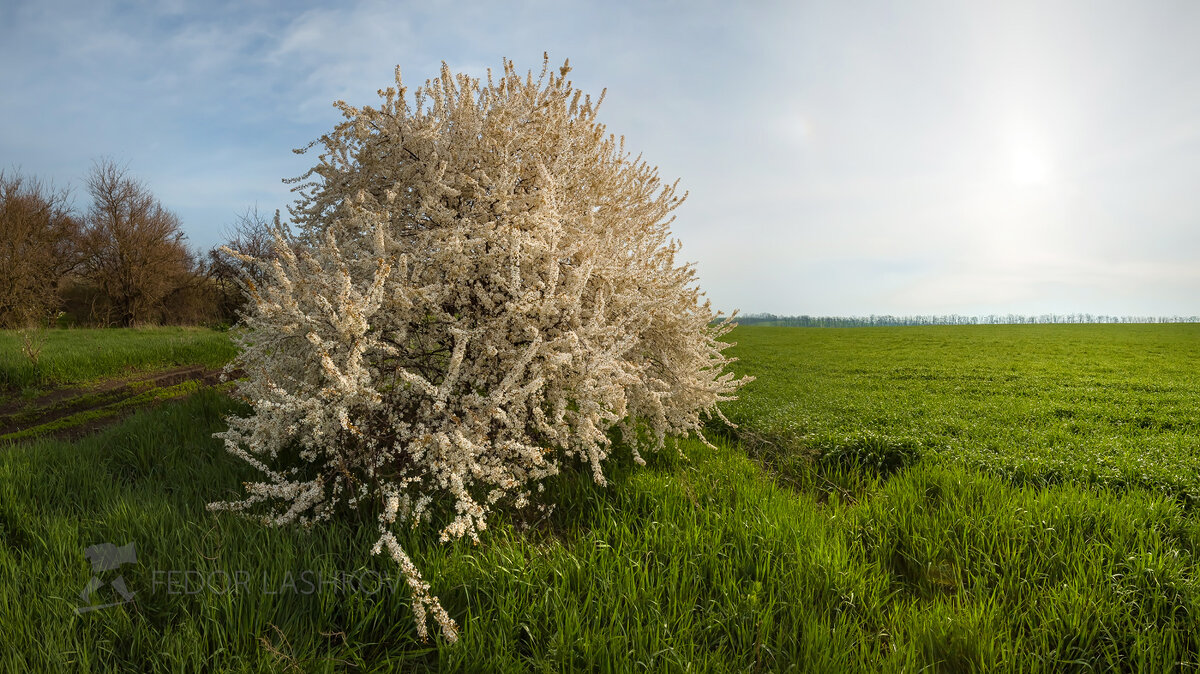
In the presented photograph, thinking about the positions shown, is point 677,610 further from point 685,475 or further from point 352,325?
point 352,325

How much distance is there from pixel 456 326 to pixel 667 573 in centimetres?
241

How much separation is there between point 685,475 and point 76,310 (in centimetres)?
4256

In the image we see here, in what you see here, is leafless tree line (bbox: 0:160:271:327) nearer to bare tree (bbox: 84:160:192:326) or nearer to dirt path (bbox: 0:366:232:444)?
bare tree (bbox: 84:160:192:326)

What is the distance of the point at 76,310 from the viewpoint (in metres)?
32.8

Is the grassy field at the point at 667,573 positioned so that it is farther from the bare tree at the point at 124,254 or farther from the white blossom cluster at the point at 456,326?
the bare tree at the point at 124,254

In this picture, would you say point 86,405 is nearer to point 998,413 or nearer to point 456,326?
point 456,326

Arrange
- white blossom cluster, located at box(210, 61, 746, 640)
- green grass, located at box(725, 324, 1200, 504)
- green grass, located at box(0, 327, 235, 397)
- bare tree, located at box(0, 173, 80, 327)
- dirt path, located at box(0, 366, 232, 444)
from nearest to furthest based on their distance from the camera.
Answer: white blossom cluster, located at box(210, 61, 746, 640) → green grass, located at box(725, 324, 1200, 504) → dirt path, located at box(0, 366, 232, 444) → green grass, located at box(0, 327, 235, 397) → bare tree, located at box(0, 173, 80, 327)

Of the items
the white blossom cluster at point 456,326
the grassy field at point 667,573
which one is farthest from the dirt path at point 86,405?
the white blossom cluster at point 456,326

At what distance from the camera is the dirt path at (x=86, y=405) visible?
29.0ft

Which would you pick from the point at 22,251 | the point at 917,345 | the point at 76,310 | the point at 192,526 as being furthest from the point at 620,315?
the point at 76,310

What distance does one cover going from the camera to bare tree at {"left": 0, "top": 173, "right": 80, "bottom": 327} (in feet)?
82.2

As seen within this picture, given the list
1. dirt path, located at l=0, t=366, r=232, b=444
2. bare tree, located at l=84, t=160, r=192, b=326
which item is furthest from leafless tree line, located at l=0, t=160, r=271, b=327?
dirt path, located at l=0, t=366, r=232, b=444

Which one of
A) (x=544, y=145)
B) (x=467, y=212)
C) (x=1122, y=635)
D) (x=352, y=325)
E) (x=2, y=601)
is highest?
(x=544, y=145)

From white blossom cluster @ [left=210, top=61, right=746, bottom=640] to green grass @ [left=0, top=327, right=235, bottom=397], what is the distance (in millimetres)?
10888
